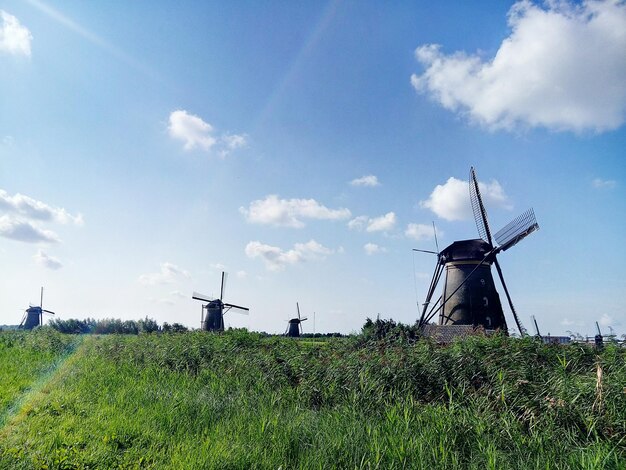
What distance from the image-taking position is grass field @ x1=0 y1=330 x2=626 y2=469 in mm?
4764

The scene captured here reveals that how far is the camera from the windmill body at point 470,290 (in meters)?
23.5

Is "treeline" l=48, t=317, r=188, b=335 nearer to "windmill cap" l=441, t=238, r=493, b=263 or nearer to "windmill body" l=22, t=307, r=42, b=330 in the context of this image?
"windmill body" l=22, t=307, r=42, b=330

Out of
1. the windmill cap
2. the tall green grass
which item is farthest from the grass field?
the windmill cap

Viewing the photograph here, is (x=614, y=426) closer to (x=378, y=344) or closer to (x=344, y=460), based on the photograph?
(x=344, y=460)

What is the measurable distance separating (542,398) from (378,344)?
4261mm

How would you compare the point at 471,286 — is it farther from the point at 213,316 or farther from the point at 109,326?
the point at 109,326

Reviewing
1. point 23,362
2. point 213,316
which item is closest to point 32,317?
point 213,316

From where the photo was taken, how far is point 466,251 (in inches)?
976

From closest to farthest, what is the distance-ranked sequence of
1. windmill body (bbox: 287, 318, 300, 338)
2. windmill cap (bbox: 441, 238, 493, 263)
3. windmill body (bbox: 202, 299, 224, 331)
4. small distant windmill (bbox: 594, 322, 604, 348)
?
small distant windmill (bbox: 594, 322, 604, 348), windmill cap (bbox: 441, 238, 493, 263), windmill body (bbox: 202, 299, 224, 331), windmill body (bbox: 287, 318, 300, 338)

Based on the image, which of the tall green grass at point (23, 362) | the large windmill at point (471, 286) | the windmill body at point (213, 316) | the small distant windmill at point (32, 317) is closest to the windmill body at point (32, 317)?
the small distant windmill at point (32, 317)

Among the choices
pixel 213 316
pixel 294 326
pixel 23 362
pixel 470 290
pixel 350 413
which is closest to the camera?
pixel 350 413

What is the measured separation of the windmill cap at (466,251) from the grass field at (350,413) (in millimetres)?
16485

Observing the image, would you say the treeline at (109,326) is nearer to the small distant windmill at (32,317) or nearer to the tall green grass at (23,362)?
the small distant windmill at (32,317)

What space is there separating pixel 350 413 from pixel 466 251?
20118 millimetres
